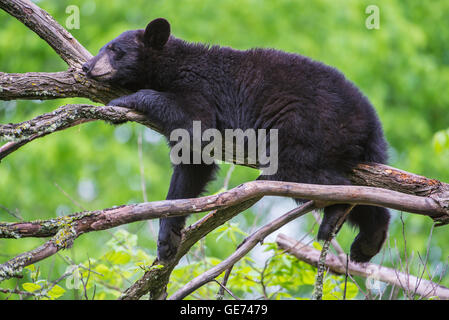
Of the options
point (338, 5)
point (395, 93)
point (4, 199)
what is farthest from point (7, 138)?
point (395, 93)

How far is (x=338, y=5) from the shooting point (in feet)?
35.0

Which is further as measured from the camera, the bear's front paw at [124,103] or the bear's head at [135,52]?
the bear's head at [135,52]

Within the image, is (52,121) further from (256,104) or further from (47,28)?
(256,104)

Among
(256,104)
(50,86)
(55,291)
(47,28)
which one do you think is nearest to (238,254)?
(55,291)

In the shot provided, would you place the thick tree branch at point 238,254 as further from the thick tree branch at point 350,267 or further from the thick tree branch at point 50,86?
the thick tree branch at point 50,86

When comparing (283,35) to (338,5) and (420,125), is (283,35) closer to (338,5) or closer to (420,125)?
(338,5)

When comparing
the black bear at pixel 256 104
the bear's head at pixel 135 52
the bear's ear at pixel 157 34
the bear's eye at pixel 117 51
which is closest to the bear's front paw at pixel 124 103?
the black bear at pixel 256 104

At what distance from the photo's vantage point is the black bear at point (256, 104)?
4156 millimetres

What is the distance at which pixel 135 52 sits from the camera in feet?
15.8

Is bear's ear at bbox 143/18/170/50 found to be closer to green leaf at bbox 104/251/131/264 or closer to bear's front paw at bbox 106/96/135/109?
bear's front paw at bbox 106/96/135/109

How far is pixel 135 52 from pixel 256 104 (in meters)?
1.23

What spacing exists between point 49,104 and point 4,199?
2187 mm

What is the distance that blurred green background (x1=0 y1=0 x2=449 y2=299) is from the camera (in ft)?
33.6

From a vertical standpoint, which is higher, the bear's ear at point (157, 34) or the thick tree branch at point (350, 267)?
the bear's ear at point (157, 34)
